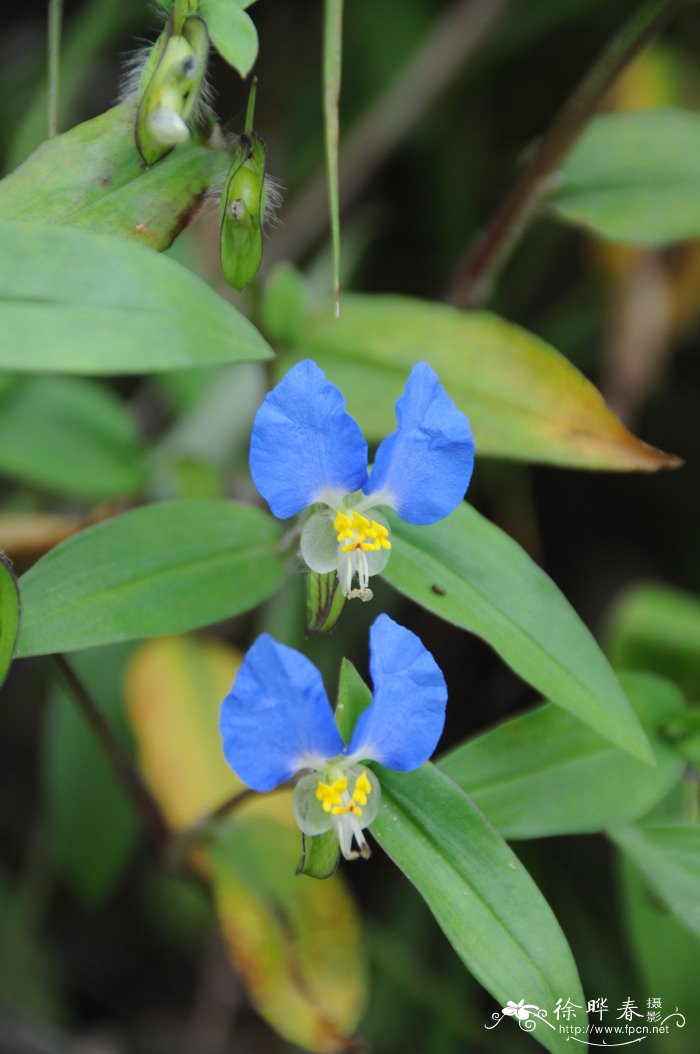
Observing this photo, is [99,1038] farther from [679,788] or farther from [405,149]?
[405,149]

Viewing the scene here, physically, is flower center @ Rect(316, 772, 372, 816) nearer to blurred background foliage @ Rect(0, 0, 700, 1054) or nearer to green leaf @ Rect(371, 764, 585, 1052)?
green leaf @ Rect(371, 764, 585, 1052)

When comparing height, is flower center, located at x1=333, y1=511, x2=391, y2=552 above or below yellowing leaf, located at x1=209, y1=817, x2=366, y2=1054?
above

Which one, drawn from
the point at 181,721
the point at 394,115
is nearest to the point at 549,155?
the point at 394,115

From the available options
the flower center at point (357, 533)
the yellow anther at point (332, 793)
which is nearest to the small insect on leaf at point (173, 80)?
the flower center at point (357, 533)

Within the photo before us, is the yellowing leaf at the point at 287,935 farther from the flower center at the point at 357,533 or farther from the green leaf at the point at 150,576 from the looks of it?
the flower center at the point at 357,533
